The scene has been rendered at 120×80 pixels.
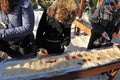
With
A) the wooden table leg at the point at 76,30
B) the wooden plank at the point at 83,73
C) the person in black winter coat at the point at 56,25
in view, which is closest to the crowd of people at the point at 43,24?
→ the person in black winter coat at the point at 56,25

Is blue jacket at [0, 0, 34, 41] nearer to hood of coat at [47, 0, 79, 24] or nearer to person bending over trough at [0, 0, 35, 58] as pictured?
person bending over trough at [0, 0, 35, 58]

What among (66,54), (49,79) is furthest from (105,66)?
(49,79)

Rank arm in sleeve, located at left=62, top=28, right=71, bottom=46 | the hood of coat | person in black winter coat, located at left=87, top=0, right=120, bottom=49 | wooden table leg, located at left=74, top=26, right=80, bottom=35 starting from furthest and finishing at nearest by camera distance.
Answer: wooden table leg, located at left=74, top=26, right=80, bottom=35, person in black winter coat, located at left=87, top=0, right=120, bottom=49, arm in sleeve, located at left=62, top=28, right=71, bottom=46, the hood of coat

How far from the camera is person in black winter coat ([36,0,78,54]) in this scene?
101 inches

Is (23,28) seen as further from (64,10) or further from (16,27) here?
(64,10)

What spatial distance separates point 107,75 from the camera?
133 inches

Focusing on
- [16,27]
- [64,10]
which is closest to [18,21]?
[16,27]

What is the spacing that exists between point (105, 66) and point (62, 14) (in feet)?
2.55

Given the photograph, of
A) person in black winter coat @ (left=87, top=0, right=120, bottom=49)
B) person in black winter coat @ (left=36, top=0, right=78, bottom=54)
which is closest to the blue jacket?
person in black winter coat @ (left=36, top=0, right=78, bottom=54)

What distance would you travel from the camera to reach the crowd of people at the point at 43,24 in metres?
2.28

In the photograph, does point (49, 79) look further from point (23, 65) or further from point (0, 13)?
point (0, 13)

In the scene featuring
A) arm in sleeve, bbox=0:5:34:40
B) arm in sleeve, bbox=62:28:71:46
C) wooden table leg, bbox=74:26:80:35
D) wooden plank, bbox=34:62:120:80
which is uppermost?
arm in sleeve, bbox=0:5:34:40

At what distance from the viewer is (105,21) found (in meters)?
3.32

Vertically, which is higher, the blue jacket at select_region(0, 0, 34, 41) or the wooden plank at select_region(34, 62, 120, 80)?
the blue jacket at select_region(0, 0, 34, 41)
